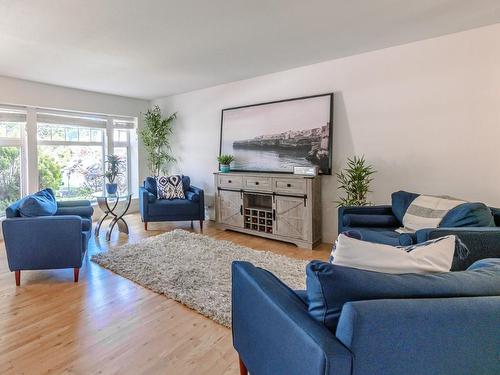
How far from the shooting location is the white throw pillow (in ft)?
3.64

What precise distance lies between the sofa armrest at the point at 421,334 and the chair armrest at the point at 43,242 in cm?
276

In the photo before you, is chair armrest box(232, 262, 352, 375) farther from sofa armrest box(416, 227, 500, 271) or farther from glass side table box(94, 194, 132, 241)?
glass side table box(94, 194, 132, 241)

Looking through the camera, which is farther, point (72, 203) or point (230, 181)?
point (230, 181)

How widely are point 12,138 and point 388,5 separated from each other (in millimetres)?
5458

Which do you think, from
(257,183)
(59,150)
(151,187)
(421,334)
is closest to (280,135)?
(257,183)

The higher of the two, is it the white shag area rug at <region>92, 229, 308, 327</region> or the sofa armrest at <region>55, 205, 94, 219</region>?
the sofa armrest at <region>55, 205, 94, 219</region>

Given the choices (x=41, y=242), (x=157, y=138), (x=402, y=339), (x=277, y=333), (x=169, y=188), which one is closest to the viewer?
(x=402, y=339)

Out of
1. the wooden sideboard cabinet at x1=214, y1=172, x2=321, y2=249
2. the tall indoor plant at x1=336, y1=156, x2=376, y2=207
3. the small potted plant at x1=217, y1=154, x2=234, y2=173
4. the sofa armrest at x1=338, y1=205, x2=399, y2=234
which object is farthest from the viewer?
the small potted plant at x1=217, y1=154, x2=234, y2=173

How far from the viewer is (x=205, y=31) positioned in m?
2.91

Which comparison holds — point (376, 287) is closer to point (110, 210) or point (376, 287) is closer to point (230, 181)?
point (230, 181)

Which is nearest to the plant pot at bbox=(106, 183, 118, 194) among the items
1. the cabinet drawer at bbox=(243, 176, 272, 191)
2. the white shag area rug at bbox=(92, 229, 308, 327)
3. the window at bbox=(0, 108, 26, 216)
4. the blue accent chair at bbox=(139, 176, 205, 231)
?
the blue accent chair at bbox=(139, 176, 205, 231)

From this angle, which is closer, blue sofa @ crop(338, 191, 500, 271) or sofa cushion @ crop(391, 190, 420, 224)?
blue sofa @ crop(338, 191, 500, 271)

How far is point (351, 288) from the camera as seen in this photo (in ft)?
3.12

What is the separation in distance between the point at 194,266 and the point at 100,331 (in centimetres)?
120
